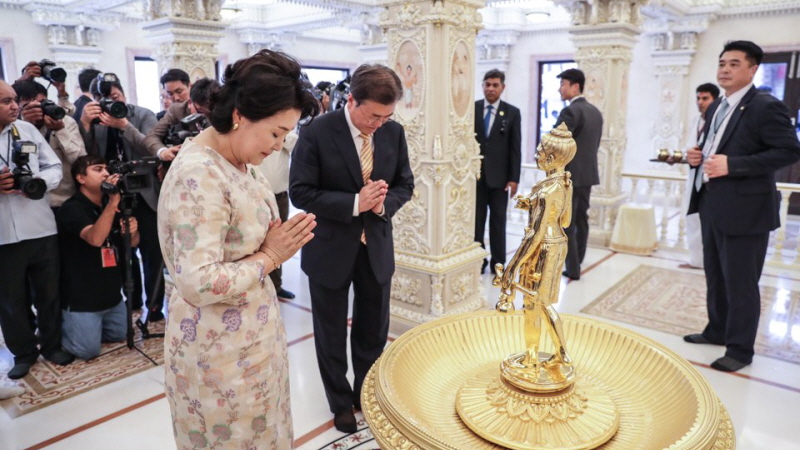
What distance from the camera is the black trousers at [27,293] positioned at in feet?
10.0

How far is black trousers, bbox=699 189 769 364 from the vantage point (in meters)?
3.03

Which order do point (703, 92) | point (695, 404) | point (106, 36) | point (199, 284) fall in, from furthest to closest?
point (106, 36), point (703, 92), point (199, 284), point (695, 404)

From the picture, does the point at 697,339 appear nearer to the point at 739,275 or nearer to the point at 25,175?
the point at 739,275

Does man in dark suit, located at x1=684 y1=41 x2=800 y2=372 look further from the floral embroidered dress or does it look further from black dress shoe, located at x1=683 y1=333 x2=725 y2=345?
the floral embroidered dress

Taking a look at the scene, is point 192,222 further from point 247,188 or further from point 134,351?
point 134,351

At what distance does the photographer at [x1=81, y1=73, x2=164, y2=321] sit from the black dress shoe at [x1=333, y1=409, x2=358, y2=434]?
1682 mm

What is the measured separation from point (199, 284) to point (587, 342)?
962 millimetres

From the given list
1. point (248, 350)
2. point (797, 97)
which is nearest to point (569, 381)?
point (248, 350)

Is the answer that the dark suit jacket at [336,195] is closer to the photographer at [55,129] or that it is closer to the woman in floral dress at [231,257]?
the woman in floral dress at [231,257]

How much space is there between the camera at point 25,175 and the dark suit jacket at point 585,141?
3571 mm

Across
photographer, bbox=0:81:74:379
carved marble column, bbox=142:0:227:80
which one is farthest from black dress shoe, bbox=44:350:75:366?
carved marble column, bbox=142:0:227:80

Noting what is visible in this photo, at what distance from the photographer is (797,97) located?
784 centimetres

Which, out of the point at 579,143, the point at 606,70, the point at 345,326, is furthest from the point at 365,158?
the point at 606,70

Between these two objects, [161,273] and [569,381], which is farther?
[161,273]
